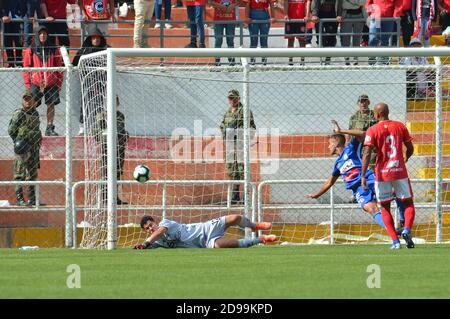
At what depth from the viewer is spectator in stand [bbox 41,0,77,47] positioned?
26.3 meters

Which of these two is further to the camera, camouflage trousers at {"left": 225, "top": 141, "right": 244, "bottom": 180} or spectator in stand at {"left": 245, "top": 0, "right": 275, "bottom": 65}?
spectator in stand at {"left": 245, "top": 0, "right": 275, "bottom": 65}

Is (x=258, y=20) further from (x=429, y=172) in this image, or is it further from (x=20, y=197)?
(x=20, y=197)

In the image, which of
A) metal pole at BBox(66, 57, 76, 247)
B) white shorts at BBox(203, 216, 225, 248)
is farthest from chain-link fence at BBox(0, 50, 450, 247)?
white shorts at BBox(203, 216, 225, 248)

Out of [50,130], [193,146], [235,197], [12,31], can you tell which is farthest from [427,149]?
[12,31]

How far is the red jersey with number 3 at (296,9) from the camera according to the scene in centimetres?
2742

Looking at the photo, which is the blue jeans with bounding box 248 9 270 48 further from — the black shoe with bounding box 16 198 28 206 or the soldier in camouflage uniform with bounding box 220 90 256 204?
the black shoe with bounding box 16 198 28 206

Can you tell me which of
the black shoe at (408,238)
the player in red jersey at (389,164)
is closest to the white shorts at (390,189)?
the player in red jersey at (389,164)

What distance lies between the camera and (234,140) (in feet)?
68.9

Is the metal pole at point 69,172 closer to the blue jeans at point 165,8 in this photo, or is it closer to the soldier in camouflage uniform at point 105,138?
the soldier in camouflage uniform at point 105,138

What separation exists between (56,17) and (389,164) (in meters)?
11.6

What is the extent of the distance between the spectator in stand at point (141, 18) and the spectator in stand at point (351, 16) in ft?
13.0

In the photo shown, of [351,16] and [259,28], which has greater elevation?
[351,16]

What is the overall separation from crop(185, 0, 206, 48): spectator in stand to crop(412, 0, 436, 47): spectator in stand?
4320 millimetres

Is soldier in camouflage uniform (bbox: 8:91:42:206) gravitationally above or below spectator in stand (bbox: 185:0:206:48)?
below
